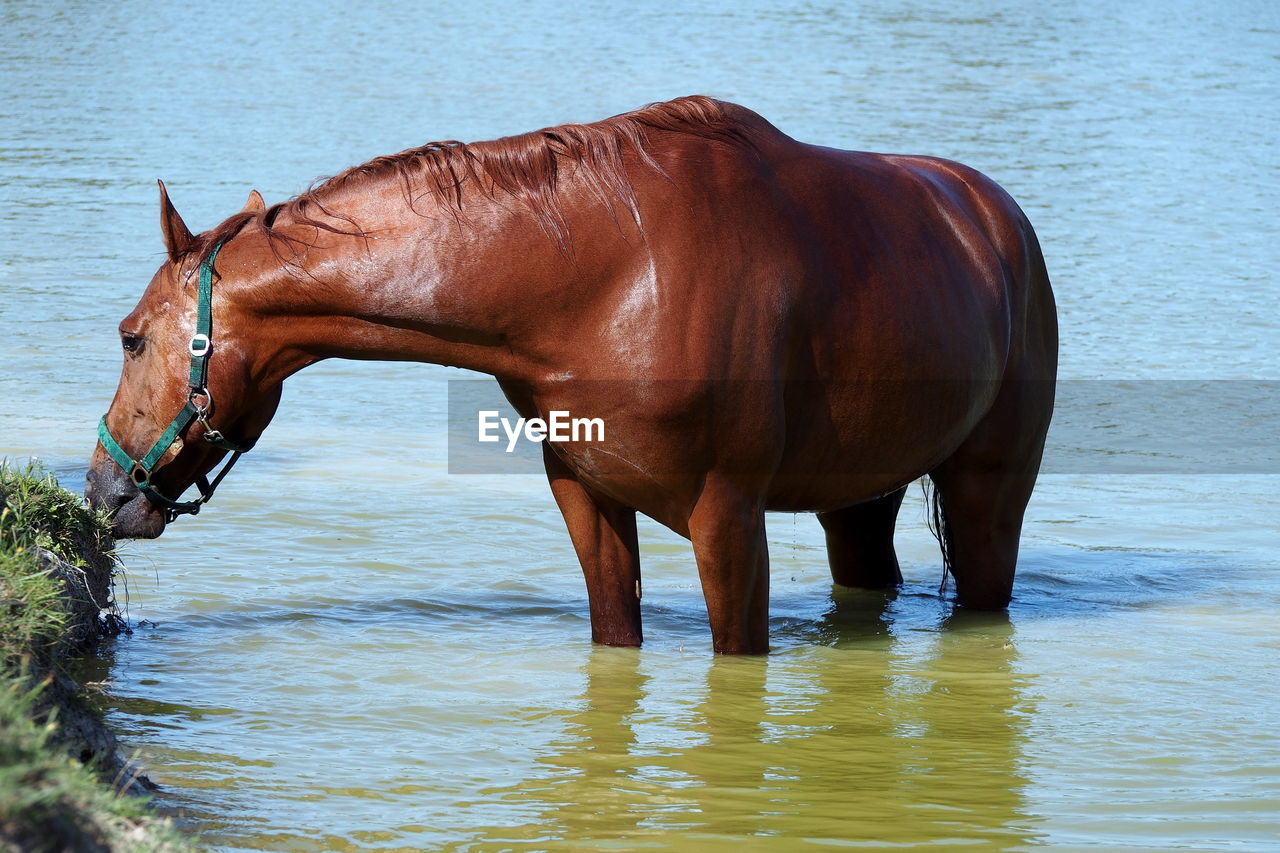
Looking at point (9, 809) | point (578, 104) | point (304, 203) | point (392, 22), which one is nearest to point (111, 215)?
point (578, 104)

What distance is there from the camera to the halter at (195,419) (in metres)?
4.39

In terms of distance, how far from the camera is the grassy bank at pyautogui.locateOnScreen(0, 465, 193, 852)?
7.79ft

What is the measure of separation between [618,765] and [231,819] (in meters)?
1.04

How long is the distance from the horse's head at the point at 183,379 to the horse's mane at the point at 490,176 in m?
0.10

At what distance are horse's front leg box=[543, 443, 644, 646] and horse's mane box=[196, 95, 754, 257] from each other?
2.85ft

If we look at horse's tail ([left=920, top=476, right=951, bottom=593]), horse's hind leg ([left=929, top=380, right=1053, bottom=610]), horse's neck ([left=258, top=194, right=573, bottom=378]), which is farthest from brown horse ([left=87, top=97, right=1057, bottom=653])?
horse's tail ([left=920, top=476, right=951, bottom=593])

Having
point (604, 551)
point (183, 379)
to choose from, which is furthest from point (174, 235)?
point (604, 551)

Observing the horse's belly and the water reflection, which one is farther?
the horse's belly

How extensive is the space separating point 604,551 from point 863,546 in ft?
5.40

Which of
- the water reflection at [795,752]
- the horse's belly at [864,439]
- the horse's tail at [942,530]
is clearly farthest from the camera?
the horse's tail at [942,530]

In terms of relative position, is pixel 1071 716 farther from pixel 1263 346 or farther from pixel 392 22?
pixel 392 22
